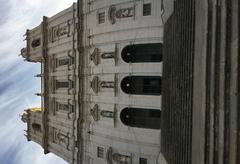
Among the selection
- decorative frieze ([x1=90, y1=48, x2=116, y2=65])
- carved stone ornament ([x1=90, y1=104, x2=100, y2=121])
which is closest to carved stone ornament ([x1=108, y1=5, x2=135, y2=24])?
decorative frieze ([x1=90, y1=48, x2=116, y2=65])

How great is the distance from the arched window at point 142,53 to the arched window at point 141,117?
3.00 m

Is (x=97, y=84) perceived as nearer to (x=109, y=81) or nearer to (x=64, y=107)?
(x=109, y=81)

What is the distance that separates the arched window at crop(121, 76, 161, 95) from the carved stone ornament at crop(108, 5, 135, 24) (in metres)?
3.69

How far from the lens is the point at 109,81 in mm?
26328

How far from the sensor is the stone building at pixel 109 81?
Result: 24297 mm

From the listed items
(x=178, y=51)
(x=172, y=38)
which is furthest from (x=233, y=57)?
(x=172, y=38)

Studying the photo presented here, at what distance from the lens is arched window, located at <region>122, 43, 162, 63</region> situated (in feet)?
83.2

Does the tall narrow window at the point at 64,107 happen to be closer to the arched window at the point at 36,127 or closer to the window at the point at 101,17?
the arched window at the point at 36,127

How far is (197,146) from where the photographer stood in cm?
1201

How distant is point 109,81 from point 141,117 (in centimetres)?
298

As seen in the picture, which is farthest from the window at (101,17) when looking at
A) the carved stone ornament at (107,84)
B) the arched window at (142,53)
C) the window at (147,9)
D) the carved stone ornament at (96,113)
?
the carved stone ornament at (96,113)

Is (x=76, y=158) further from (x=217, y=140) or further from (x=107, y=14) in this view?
(x=217, y=140)

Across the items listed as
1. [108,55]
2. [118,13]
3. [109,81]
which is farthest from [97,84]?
[118,13]

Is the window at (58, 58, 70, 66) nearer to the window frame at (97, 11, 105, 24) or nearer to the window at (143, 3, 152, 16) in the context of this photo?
the window frame at (97, 11, 105, 24)
